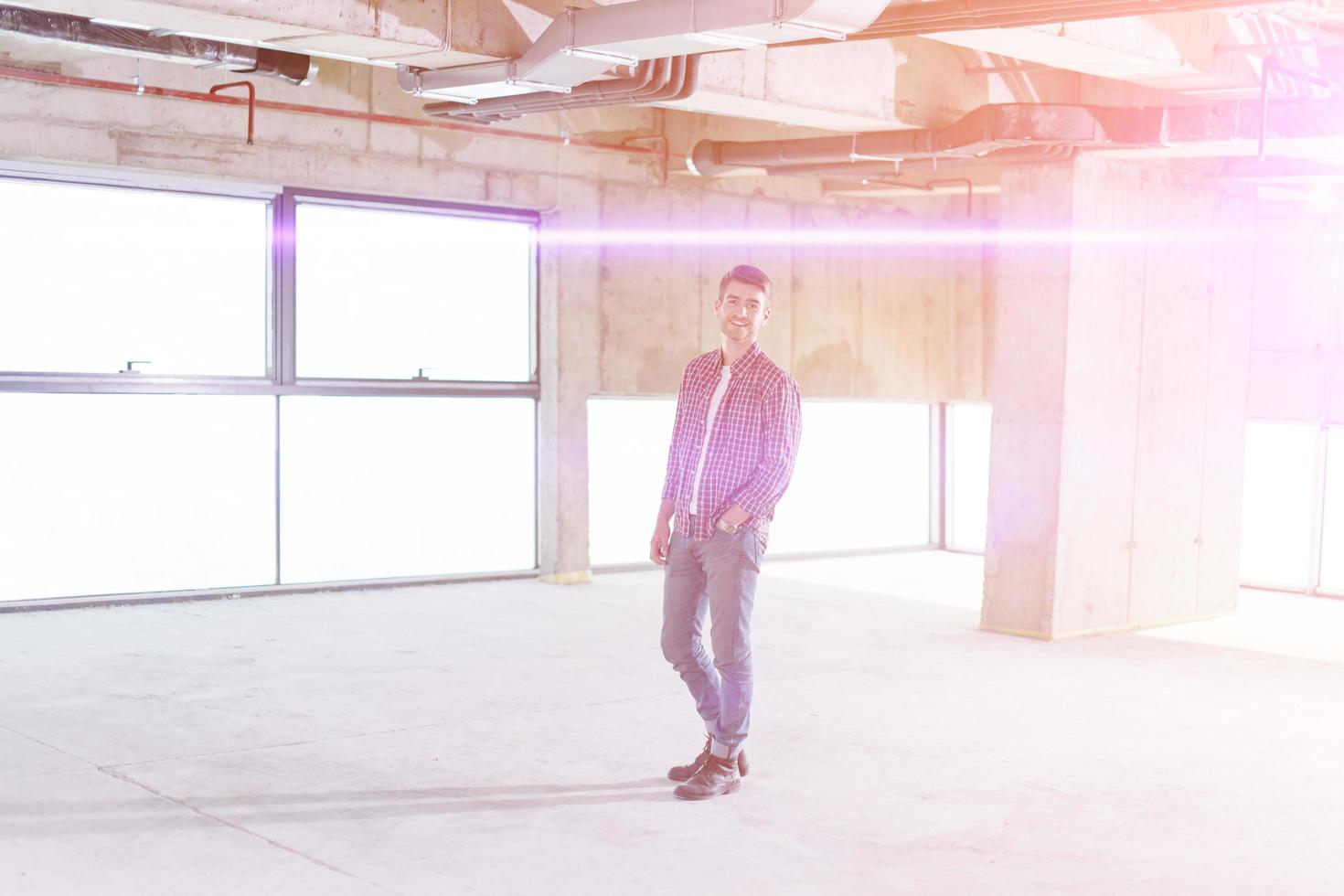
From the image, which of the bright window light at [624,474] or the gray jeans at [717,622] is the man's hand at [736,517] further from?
the bright window light at [624,474]

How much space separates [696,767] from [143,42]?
153 inches

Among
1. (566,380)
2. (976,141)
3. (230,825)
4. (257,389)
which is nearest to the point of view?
(230,825)

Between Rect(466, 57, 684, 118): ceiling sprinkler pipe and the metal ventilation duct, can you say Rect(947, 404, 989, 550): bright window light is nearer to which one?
Rect(466, 57, 684, 118): ceiling sprinkler pipe

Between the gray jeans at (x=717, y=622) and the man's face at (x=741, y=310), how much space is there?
0.59 metres

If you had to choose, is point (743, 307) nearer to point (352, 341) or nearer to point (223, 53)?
point (223, 53)

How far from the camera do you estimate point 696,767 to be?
14.1 ft

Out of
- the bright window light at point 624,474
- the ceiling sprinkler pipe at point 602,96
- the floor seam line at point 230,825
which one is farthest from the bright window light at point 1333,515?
the floor seam line at point 230,825

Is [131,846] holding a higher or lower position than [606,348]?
lower

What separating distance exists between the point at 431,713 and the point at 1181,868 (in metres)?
2.68

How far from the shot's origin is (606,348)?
9.50m

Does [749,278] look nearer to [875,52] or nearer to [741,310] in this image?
[741,310]

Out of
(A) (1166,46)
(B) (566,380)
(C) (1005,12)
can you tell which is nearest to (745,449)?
(C) (1005,12)

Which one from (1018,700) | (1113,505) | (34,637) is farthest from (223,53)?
(1113,505)

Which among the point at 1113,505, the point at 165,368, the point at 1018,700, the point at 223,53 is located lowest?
the point at 1018,700
